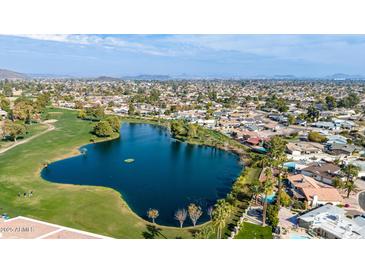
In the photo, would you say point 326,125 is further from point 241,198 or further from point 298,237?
point 298,237

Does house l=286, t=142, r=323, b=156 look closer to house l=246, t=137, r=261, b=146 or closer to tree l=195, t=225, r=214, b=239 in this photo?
house l=246, t=137, r=261, b=146

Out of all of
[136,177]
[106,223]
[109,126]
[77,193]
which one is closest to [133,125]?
[109,126]

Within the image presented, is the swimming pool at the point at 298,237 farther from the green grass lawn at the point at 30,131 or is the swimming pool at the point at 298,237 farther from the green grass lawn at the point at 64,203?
the green grass lawn at the point at 30,131

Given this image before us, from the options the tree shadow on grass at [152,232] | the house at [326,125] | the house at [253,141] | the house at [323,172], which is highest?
the house at [326,125]

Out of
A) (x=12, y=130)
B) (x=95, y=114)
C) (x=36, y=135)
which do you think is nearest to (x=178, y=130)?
(x=95, y=114)

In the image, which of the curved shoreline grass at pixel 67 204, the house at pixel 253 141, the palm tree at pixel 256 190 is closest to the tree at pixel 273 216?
the palm tree at pixel 256 190

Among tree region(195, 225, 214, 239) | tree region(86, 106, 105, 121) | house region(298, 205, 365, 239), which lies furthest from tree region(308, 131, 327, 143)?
tree region(86, 106, 105, 121)
